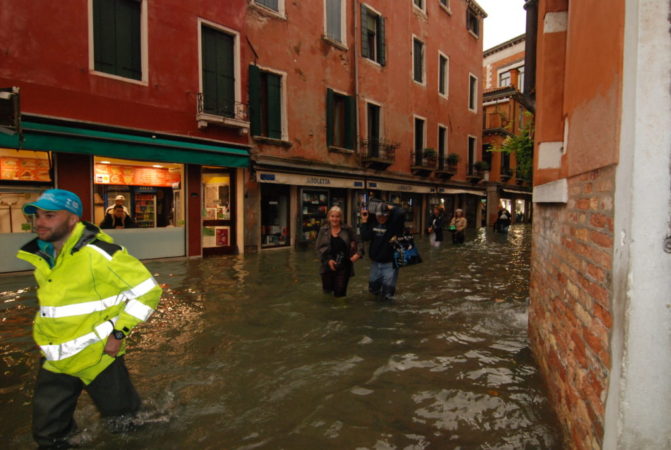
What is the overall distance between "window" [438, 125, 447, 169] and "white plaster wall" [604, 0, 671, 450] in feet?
70.3

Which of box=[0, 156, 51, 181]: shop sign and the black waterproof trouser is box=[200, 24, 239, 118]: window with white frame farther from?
the black waterproof trouser

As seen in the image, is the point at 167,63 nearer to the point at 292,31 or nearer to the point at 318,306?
the point at 292,31

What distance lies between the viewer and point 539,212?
169 inches

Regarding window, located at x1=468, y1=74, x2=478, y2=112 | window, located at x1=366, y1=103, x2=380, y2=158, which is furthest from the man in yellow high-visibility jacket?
window, located at x1=468, y1=74, x2=478, y2=112

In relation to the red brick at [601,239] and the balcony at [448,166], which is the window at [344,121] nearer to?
the balcony at [448,166]

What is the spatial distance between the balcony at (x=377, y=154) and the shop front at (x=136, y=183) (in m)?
6.07

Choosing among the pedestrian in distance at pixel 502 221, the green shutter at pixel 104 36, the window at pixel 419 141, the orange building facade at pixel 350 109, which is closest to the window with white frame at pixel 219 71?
the orange building facade at pixel 350 109

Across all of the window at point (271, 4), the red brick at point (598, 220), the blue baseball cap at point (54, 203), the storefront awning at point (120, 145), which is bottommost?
the red brick at point (598, 220)

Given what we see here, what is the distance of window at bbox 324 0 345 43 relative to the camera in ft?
49.9

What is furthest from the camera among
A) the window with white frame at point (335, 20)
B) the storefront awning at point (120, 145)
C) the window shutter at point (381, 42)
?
the window shutter at point (381, 42)

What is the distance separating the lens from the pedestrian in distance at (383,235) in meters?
6.23

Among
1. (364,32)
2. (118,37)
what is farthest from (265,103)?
(364,32)

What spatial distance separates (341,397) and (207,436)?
1.09 m

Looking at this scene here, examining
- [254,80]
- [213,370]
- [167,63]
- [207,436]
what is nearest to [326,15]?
[254,80]
